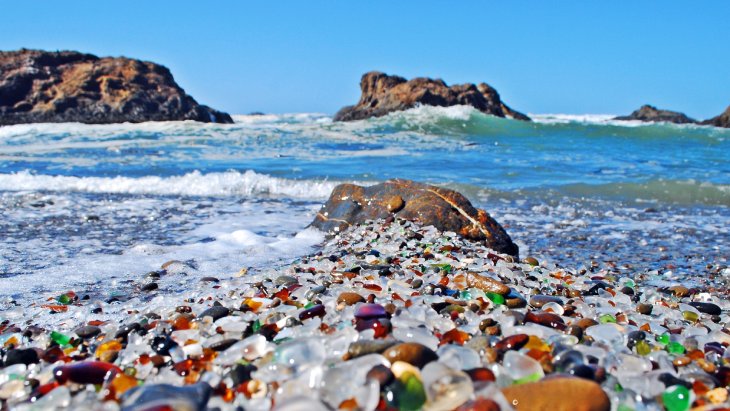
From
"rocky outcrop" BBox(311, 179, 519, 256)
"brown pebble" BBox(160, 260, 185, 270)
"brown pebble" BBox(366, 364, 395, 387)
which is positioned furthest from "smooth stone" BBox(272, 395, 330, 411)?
"rocky outcrop" BBox(311, 179, 519, 256)

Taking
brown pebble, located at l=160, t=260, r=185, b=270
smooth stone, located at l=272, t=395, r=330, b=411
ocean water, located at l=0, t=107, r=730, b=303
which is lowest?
ocean water, located at l=0, t=107, r=730, b=303

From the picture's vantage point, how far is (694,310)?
7.67 feet

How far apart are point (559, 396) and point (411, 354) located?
13.6 inches

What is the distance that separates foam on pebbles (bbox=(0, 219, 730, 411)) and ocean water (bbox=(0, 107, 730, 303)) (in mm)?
1133

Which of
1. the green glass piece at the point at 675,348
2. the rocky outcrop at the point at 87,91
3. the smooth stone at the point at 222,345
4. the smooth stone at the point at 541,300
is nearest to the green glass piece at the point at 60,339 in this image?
the smooth stone at the point at 222,345

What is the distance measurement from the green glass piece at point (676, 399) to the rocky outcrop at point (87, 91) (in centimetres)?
2844

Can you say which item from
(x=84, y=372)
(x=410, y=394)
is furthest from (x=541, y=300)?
(x=84, y=372)

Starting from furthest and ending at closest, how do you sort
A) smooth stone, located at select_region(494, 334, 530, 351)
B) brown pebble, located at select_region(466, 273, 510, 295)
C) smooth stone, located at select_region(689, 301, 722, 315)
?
smooth stone, located at select_region(689, 301, 722, 315), brown pebble, located at select_region(466, 273, 510, 295), smooth stone, located at select_region(494, 334, 530, 351)

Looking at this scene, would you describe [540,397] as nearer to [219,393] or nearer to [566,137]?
[219,393]

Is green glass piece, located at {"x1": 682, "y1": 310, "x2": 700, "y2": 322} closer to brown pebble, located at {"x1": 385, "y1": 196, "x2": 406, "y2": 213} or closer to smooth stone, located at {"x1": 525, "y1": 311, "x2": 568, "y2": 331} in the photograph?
smooth stone, located at {"x1": 525, "y1": 311, "x2": 568, "y2": 331}

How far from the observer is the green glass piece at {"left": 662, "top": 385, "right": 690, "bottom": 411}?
125 centimetres

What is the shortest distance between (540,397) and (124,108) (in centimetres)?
2981

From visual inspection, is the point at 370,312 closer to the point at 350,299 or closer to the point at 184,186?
the point at 350,299

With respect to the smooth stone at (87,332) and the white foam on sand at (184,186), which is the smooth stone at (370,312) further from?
the white foam on sand at (184,186)
